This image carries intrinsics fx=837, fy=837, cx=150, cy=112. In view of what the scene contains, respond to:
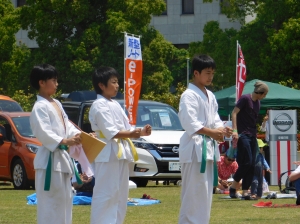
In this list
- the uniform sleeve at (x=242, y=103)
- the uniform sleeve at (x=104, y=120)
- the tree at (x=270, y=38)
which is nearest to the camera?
the uniform sleeve at (x=104, y=120)

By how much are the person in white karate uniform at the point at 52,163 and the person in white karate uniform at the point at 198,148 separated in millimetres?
1116

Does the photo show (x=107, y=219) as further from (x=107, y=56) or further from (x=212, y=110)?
(x=107, y=56)

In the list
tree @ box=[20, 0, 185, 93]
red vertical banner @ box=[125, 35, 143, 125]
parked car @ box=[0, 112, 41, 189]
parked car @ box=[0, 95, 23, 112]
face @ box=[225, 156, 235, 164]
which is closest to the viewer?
face @ box=[225, 156, 235, 164]

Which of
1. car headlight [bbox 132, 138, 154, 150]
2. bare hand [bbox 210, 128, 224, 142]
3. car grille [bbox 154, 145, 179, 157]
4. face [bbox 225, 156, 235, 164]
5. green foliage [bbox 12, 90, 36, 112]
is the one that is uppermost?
green foliage [bbox 12, 90, 36, 112]

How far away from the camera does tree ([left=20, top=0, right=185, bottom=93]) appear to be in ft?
113

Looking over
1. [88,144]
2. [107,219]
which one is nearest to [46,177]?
[88,144]

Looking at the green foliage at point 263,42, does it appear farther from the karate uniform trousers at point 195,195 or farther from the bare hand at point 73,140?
the bare hand at point 73,140

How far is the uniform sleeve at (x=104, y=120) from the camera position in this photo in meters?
8.16

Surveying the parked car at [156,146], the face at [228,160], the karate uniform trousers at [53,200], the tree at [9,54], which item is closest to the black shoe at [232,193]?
the face at [228,160]

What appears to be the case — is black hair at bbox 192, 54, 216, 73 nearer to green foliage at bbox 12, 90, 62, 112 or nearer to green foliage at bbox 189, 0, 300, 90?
green foliage at bbox 12, 90, 62, 112

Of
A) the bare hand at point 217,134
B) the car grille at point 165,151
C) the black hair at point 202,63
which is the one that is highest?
the black hair at point 202,63

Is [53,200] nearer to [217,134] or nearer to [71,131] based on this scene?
[71,131]

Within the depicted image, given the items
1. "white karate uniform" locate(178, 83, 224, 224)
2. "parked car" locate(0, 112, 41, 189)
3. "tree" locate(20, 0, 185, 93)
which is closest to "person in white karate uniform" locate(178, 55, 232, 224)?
"white karate uniform" locate(178, 83, 224, 224)

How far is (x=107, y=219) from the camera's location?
816 cm
